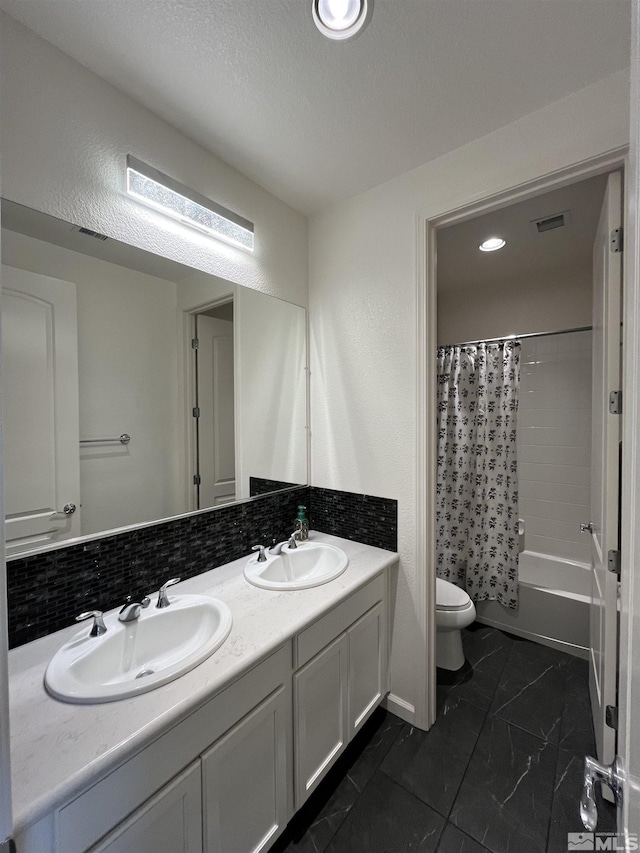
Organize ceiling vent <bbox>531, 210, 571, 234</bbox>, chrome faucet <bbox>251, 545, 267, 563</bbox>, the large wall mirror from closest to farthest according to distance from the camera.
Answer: the large wall mirror → chrome faucet <bbox>251, 545, 267, 563</bbox> → ceiling vent <bbox>531, 210, 571, 234</bbox>

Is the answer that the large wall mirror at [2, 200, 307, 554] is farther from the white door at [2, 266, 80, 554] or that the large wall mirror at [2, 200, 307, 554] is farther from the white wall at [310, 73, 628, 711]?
the white wall at [310, 73, 628, 711]

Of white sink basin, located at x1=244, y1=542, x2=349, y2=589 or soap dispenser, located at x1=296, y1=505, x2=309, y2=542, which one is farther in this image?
soap dispenser, located at x1=296, y1=505, x2=309, y2=542

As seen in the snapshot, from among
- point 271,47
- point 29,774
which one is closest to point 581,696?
point 29,774

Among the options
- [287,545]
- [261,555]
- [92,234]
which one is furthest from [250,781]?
[92,234]

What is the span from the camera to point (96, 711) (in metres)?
0.81

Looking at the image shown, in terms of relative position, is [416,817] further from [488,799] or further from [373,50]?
[373,50]

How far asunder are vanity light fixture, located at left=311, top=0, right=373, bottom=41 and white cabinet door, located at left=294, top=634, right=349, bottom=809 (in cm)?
191

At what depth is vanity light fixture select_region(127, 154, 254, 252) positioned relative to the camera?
128cm

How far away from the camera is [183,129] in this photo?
1398 mm

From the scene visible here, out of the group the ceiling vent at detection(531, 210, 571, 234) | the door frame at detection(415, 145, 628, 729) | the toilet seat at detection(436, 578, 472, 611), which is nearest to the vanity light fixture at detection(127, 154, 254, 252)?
the door frame at detection(415, 145, 628, 729)

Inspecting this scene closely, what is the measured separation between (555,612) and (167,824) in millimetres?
2280

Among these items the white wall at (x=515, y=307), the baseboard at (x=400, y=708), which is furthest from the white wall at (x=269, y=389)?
the white wall at (x=515, y=307)

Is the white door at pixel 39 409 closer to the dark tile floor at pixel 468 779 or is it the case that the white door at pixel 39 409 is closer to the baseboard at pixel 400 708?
the dark tile floor at pixel 468 779

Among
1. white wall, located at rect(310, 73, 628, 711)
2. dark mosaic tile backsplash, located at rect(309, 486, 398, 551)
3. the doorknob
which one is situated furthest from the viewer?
dark mosaic tile backsplash, located at rect(309, 486, 398, 551)
